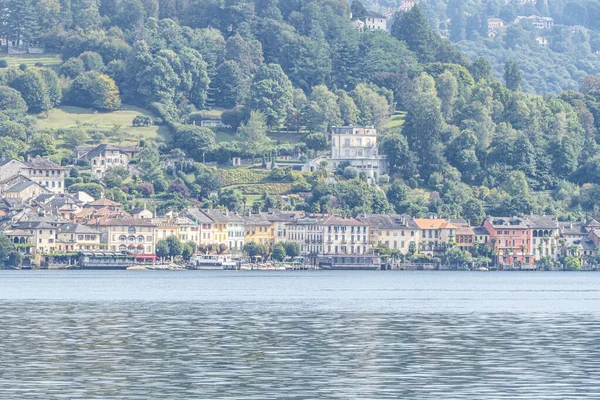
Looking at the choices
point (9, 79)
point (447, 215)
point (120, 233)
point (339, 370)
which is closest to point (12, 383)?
point (339, 370)

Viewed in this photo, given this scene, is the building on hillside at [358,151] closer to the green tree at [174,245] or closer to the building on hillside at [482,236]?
the building on hillside at [482,236]

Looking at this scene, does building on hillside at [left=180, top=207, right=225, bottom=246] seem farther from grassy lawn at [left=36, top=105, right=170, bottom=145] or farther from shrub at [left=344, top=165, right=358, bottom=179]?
grassy lawn at [left=36, top=105, right=170, bottom=145]

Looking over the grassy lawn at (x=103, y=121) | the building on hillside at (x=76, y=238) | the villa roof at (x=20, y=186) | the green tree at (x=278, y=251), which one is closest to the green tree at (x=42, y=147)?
the grassy lawn at (x=103, y=121)

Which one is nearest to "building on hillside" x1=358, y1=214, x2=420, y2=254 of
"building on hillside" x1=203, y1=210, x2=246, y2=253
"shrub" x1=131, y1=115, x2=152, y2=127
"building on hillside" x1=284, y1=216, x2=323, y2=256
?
"building on hillside" x1=284, y1=216, x2=323, y2=256

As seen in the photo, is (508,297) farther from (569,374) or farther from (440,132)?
(440,132)

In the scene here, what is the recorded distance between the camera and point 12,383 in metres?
41.5

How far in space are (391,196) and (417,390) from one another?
134 metres

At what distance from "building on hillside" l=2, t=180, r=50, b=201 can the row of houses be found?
2.38 metres

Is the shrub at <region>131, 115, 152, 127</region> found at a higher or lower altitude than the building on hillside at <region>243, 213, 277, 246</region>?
higher

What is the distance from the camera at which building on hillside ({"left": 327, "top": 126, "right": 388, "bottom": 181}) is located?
184 meters

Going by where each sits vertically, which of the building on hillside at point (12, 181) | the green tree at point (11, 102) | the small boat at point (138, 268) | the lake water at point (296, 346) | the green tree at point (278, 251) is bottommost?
the lake water at point (296, 346)

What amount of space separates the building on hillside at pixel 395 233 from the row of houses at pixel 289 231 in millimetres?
100

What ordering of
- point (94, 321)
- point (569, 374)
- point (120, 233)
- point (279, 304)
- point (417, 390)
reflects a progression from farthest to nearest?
point (120, 233)
point (279, 304)
point (94, 321)
point (569, 374)
point (417, 390)

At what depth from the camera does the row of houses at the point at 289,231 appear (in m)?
154
